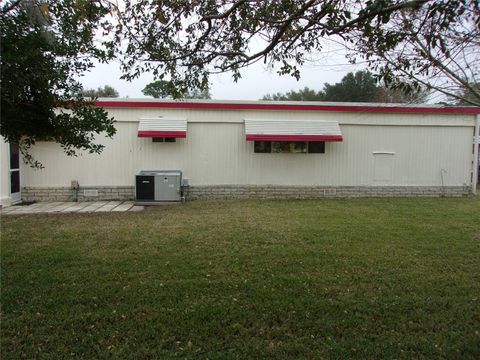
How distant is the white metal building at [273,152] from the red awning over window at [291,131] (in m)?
0.03

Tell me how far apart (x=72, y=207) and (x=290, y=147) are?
271 inches

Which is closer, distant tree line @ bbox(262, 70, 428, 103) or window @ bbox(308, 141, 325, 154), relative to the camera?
window @ bbox(308, 141, 325, 154)

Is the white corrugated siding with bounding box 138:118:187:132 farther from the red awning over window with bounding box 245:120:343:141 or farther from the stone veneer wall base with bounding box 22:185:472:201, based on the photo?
the red awning over window with bounding box 245:120:343:141

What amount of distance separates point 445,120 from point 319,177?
4829 millimetres

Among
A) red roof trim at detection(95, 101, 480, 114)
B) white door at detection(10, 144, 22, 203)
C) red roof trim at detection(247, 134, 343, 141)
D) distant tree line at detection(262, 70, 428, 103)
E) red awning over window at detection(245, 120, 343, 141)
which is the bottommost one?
white door at detection(10, 144, 22, 203)

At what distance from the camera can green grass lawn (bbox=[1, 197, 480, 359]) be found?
289 cm

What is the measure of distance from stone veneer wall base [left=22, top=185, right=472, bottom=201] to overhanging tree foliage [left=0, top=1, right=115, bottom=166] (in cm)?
767

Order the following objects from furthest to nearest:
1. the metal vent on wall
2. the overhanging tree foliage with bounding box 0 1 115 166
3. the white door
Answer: the metal vent on wall, the white door, the overhanging tree foliage with bounding box 0 1 115 166

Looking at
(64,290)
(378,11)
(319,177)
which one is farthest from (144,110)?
(378,11)

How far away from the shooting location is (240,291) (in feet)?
12.8

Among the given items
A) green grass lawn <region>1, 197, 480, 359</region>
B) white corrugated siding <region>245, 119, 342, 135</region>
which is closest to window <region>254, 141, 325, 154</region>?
white corrugated siding <region>245, 119, 342, 135</region>

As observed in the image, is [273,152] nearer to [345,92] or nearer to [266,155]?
[266,155]

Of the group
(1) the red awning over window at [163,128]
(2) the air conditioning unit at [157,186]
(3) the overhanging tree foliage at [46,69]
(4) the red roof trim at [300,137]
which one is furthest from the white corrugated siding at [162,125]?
(3) the overhanging tree foliage at [46,69]

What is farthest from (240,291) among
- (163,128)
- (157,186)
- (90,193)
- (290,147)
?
(90,193)
